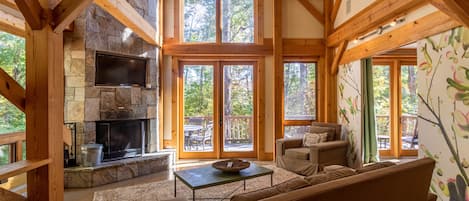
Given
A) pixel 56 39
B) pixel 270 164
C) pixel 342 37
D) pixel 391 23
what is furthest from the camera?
pixel 270 164

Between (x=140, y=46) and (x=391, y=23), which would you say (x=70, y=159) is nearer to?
(x=140, y=46)

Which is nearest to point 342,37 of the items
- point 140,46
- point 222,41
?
point 222,41

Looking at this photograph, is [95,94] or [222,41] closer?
[95,94]

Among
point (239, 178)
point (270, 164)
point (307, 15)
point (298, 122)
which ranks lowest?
point (270, 164)

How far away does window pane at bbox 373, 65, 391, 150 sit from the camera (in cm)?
593

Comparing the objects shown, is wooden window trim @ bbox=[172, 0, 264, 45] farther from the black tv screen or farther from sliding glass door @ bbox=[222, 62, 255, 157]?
the black tv screen

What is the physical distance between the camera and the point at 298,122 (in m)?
6.04

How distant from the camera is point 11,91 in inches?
73.3

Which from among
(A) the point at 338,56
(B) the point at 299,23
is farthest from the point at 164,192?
(B) the point at 299,23

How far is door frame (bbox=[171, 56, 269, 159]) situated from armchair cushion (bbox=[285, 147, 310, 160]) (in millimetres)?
1151

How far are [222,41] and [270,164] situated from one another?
293 cm

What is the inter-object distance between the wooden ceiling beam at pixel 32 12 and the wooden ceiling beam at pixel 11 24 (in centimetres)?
193

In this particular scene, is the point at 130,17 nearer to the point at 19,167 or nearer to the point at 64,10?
the point at 64,10

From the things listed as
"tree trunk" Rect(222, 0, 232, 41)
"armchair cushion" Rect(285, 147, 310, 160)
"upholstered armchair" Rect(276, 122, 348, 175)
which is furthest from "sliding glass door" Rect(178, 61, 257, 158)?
"armchair cushion" Rect(285, 147, 310, 160)
